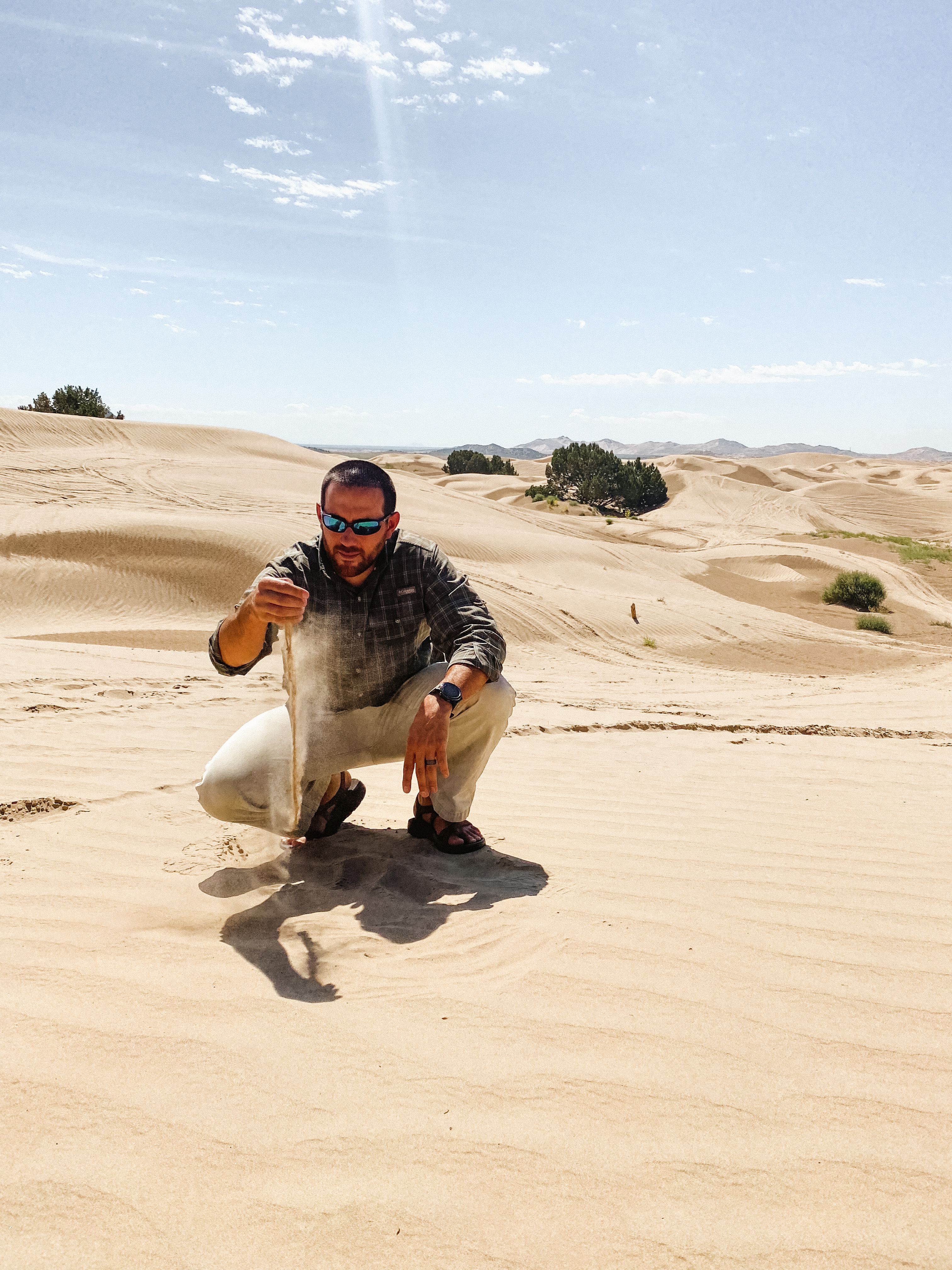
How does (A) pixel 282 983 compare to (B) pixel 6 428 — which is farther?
(B) pixel 6 428

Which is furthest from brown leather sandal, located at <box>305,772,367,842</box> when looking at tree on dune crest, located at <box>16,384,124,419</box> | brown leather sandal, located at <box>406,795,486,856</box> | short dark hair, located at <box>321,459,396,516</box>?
tree on dune crest, located at <box>16,384,124,419</box>

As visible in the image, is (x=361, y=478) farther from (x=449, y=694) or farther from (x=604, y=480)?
→ (x=604, y=480)

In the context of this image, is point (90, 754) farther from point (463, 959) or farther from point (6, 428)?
point (6, 428)

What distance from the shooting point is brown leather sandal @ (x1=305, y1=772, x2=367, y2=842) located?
329 centimetres

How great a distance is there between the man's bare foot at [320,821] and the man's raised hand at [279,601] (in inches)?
34.1

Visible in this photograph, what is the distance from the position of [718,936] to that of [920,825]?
5.10 feet

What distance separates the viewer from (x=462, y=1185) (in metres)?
1.51

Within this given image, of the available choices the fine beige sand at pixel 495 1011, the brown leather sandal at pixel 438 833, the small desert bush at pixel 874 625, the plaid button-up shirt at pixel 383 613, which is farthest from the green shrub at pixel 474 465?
the plaid button-up shirt at pixel 383 613

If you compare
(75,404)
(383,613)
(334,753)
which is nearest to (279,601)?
(383,613)

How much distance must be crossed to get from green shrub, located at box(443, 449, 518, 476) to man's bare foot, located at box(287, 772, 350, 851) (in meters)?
45.4

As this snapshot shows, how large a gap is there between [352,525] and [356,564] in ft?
0.43

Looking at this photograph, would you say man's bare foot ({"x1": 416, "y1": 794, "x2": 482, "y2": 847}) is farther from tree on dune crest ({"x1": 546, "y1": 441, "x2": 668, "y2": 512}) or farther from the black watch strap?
tree on dune crest ({"x1": 546, "y1": 441, "x2": 668, "y2": 512})

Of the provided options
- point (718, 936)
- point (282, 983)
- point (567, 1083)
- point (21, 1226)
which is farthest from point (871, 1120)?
point (21, 1226)

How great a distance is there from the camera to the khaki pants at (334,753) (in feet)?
9.74
